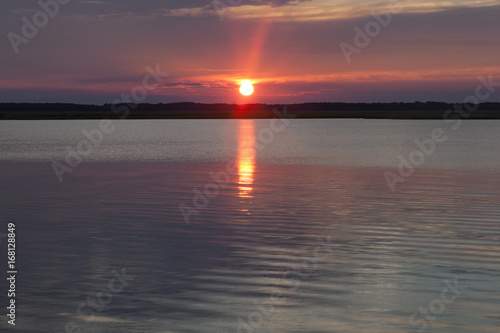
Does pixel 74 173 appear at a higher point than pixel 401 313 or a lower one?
higher

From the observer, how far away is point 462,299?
9.00 m

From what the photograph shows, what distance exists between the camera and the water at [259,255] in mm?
8336

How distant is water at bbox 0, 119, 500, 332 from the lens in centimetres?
834

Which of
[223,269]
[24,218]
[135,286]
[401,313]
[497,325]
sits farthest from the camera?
[24,218]

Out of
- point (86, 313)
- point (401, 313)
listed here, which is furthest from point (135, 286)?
point (401, 313)

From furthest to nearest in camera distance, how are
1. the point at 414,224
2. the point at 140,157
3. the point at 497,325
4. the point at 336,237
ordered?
the point at 140,157, the point at 414,224, the point at 336,237, the point at 497,325

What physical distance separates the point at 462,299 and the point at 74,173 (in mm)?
22694

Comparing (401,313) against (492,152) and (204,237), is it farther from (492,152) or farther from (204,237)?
(492,152)

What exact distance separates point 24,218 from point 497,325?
12.0 metres

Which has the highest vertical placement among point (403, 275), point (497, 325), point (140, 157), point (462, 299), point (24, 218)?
point (140, 157)

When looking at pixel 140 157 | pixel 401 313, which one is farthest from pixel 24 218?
pixel 140 157

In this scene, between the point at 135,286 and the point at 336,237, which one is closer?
the point at 135,286

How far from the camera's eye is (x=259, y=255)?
39.0ft

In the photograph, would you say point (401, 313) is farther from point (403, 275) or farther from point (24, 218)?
point (24, 218)
